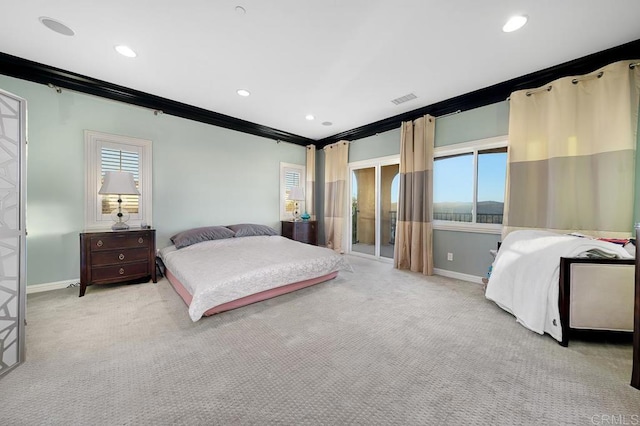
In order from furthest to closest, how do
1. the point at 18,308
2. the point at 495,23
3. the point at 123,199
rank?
the point at 123,199 → the point at 495,23 → the point at 18,308

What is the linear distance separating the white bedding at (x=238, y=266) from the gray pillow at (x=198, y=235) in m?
0.09

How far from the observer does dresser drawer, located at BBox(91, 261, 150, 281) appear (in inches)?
110

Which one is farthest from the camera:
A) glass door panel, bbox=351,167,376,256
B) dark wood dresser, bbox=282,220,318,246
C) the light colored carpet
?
glass door panel, bbox=351,167,376,256

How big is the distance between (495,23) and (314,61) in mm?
1663

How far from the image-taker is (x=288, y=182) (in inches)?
211

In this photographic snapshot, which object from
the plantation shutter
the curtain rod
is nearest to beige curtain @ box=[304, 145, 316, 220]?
the plantation shutter

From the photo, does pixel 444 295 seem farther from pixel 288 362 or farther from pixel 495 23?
pixel 495 23

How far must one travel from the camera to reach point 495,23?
2023 mm

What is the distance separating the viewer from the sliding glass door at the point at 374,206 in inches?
187

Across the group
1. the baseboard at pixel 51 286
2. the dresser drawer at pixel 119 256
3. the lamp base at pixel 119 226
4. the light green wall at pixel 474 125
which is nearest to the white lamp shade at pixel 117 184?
the lamp base at pixel 119 226

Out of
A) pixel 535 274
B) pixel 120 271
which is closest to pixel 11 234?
pixel 120 271

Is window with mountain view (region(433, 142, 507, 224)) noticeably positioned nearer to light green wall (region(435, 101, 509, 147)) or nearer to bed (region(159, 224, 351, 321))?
light green wall (region(435, 101, 509, 147))

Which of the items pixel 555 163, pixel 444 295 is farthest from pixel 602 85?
pixel 444 295

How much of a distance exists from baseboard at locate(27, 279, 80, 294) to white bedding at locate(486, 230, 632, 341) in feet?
16.5
